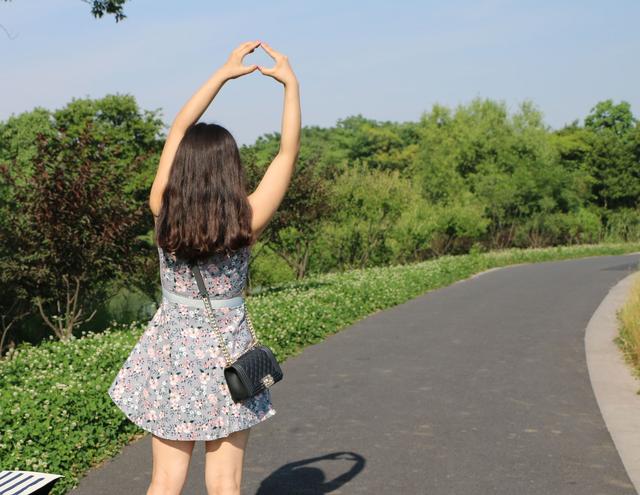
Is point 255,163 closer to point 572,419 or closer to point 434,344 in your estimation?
point 434,344

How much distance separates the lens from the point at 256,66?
3.05m

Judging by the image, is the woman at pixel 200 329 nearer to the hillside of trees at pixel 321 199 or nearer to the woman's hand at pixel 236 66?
the woman's hand at pixel 236 66

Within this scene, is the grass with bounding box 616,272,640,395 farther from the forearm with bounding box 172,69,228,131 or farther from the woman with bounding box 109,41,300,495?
the forearm with bounding box 172,69,228,131

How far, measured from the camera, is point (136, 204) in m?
10.8

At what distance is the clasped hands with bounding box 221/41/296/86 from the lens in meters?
3.00

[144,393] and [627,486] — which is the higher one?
[144,393]

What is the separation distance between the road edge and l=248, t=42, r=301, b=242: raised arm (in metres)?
3.08

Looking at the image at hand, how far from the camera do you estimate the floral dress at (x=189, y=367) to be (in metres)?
2.94

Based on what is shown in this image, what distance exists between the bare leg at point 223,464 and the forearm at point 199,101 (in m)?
1.18

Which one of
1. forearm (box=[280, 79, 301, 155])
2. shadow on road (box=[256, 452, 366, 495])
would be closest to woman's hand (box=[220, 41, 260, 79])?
forearm (box=[280, 79, 301, 155])

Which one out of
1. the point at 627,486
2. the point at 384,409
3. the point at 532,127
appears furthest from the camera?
the point at 532,127

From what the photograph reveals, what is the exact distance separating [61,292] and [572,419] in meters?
7.56

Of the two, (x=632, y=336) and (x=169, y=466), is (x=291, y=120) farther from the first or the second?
(x=632, y=336)

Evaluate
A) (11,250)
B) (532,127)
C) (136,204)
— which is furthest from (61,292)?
(532,127)
